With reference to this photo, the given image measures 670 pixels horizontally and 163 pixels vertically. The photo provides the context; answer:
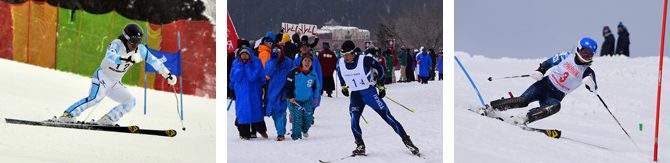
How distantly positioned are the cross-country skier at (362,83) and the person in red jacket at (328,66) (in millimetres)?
290

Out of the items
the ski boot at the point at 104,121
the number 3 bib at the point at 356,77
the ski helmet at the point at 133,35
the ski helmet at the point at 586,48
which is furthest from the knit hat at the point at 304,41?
the ski helmet at the point at 586,48

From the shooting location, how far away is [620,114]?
21.2 feet

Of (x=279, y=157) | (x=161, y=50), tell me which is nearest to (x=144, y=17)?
(x=161, y=50)

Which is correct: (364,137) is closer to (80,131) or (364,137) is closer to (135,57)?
(135,57)

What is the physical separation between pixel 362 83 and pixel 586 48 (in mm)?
1902

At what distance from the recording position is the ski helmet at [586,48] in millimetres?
6305

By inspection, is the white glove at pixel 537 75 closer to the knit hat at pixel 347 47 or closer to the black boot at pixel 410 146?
the black boot at pixel 410 146

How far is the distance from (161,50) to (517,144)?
13.1ft

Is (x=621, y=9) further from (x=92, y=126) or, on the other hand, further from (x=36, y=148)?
(x=36, y=148)

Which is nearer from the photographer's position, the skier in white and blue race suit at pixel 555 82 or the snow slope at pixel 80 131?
the skier in white and blue race suit at pixel 555 82

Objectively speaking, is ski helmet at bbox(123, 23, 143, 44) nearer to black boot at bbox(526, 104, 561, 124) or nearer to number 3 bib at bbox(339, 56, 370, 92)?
number 3 bib at bbox(339, 56, 370, 92)

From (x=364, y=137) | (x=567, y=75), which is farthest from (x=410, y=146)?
(x=567, y=75)

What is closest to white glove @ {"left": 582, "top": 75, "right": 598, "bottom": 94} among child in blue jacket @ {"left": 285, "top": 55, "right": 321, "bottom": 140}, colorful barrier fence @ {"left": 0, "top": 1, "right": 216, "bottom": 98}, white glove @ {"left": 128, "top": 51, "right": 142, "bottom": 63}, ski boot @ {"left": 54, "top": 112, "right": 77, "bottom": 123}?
child in blue jacket @ {"left": 285, "top": 55, "right": 321, "bottom": 140}

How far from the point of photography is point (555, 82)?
6.50m
